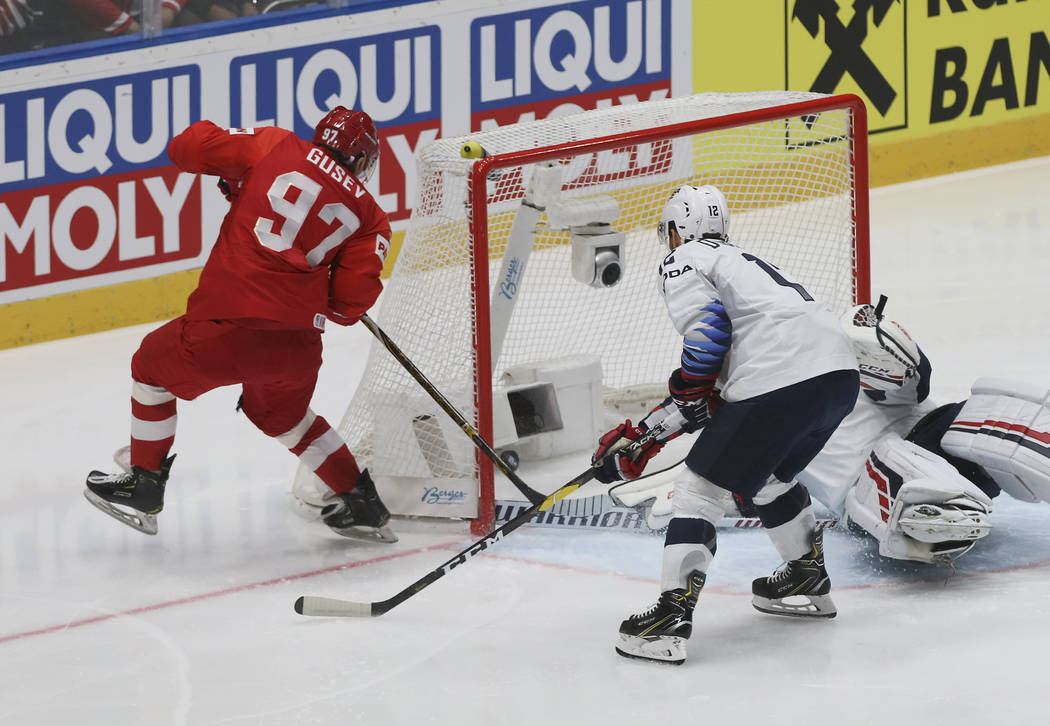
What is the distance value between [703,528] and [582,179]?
6.94 ft

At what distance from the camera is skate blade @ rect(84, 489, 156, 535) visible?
444 cm

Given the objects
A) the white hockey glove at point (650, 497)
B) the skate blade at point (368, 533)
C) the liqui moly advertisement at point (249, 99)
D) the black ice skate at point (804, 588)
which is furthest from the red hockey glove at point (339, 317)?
the liqui moly advertisement at point (249, 99)

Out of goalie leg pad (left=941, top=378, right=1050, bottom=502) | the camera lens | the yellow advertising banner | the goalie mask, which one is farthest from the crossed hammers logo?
the goalie mask

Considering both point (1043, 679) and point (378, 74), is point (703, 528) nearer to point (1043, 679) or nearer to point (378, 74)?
point (1043, 679)

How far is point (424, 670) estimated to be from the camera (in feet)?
12.0

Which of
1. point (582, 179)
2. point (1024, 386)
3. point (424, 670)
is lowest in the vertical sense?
point (424, 670)

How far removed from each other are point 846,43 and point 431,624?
519 centimetres

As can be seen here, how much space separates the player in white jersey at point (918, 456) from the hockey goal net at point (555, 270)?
0.56 metres

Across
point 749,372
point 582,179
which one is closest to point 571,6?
point 582,179

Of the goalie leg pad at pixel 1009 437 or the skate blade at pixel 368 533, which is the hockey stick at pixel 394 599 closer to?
the skate blade at pixel 368 533

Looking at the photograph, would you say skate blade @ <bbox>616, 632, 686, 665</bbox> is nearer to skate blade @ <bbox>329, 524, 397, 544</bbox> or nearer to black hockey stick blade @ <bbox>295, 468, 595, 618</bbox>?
black hockey stick blade @ <bbox>295, 468, 595, 618</bbox>

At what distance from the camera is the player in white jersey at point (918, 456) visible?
13.1 feet

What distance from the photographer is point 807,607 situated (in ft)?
12.7

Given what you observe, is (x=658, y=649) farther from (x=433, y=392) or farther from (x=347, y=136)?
(x=347, y=136)
